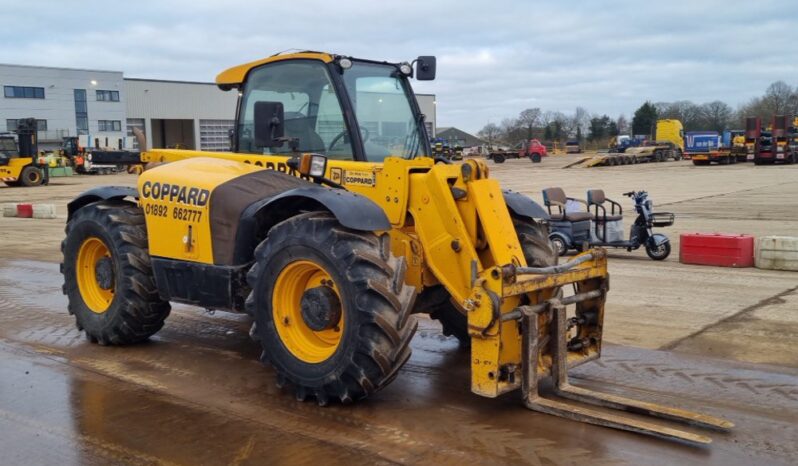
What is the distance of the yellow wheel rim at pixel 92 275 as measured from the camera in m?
7.10

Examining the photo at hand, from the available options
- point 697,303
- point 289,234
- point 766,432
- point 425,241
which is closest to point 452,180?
point 425,241

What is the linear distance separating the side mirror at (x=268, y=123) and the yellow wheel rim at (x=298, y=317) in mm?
1212

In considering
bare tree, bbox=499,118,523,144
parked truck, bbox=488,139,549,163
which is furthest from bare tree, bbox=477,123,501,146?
parked truck, bbox=488,139,549,163

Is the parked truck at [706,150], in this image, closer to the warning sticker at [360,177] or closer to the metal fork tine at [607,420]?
the warning sticker at [360,177]

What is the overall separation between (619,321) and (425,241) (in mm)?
3272

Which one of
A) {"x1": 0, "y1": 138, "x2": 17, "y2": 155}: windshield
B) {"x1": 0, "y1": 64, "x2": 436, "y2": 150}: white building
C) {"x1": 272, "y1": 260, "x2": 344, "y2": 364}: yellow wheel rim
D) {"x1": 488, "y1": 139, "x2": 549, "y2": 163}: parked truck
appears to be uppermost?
{"x1": 0, "y1": 64, "x2": 436, "y2": 150}: white building

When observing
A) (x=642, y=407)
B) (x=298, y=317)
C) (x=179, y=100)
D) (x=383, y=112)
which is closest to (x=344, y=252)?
(x=298, y=317)

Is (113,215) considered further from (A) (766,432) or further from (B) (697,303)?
(B) (697,303)

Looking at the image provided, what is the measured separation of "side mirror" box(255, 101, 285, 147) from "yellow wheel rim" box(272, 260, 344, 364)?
1.21m

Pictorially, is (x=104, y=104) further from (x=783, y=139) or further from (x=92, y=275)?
(x=92, y=275)

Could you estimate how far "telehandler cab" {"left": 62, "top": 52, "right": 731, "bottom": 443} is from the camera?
477cm

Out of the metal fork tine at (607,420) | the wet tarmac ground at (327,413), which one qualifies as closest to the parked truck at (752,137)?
the wet tarmac ground at (327,413)

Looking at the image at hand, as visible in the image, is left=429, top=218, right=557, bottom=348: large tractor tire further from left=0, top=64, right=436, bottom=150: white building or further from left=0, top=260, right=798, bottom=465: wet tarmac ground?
left=0, top=64, right=436, bottom=150: white building

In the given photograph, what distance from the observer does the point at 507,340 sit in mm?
4801
